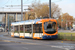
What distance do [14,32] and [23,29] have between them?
5.15 m

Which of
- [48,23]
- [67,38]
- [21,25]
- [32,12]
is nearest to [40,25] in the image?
[48,23]

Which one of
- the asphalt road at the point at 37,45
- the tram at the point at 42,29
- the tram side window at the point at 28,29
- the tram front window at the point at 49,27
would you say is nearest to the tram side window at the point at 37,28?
the tram at the point at 42,29

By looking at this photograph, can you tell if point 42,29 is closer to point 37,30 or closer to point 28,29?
point 37,30

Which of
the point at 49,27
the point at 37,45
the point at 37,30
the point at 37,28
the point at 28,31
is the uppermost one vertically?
the point at 49,27

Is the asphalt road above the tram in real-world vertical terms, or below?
below

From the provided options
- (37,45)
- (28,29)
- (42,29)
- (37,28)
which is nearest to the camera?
(37,45)

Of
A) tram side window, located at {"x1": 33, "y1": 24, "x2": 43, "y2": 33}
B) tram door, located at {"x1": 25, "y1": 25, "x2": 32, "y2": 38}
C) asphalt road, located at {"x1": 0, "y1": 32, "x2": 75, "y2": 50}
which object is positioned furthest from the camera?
tram door, located at {"x1": 25, "y1": 25, "x2": 32, "y2": 38}

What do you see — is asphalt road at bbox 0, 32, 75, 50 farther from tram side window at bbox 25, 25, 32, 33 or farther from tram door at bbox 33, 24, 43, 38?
tram side window at bbox 25, 25, 32, 33

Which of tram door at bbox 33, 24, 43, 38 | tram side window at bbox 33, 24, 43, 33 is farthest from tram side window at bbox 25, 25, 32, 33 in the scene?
tram door at bbox 33, 24, 43, 38

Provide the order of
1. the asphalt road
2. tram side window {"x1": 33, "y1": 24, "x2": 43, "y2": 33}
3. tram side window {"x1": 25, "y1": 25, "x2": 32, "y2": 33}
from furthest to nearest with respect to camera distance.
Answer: tram side window {"x1": 25, "y1": 25, "x2": 32, "y2": 33}
tram side window {"x1": 33, "y1": 24, "x2": 43, "y2": 33}
the asphalt road

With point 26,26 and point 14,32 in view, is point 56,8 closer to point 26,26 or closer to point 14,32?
point 14,32

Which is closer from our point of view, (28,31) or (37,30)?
(37,30)

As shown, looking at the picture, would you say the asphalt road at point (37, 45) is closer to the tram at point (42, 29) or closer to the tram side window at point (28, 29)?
the tram at point (42, 29)

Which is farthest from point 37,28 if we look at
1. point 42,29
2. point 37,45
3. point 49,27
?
point 37,45
